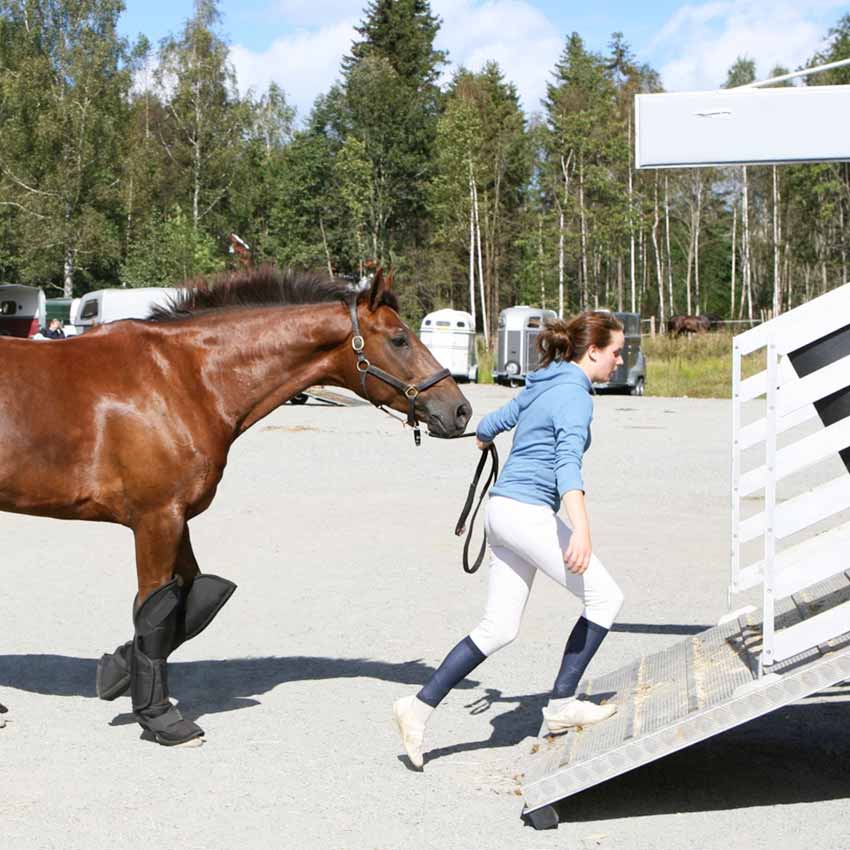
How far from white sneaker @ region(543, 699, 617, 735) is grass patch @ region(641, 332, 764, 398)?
1155 inches

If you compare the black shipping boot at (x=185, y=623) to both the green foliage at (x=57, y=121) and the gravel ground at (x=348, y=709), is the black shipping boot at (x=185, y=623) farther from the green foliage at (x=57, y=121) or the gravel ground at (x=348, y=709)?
the green foliage at (x=57, y=121)

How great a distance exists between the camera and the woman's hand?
466cm

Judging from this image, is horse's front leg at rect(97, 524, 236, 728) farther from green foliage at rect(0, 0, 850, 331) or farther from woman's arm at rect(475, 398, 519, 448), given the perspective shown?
green foliage at rect(0, 0, 850, 331)

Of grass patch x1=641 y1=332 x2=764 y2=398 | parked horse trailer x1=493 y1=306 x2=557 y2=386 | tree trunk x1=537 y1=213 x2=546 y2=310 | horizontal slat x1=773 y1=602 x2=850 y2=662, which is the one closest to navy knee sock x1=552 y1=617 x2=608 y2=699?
horizontal slat x1=773 y1=602 x2=850 y2=662

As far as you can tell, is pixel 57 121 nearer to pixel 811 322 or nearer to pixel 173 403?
pixel 173 403

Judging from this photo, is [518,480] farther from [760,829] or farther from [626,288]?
[626,288]

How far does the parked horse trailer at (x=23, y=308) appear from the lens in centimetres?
3188

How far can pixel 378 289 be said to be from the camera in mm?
5879

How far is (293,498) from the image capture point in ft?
44.1

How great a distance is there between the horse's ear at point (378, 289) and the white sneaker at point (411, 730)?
6.21ft

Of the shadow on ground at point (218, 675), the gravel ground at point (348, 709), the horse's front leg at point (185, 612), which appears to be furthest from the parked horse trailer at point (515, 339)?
the horse's front leg at point (185, 612)

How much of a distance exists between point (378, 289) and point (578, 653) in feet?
6.35

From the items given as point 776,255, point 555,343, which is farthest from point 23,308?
point 776,255

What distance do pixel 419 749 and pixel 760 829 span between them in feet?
4.37
